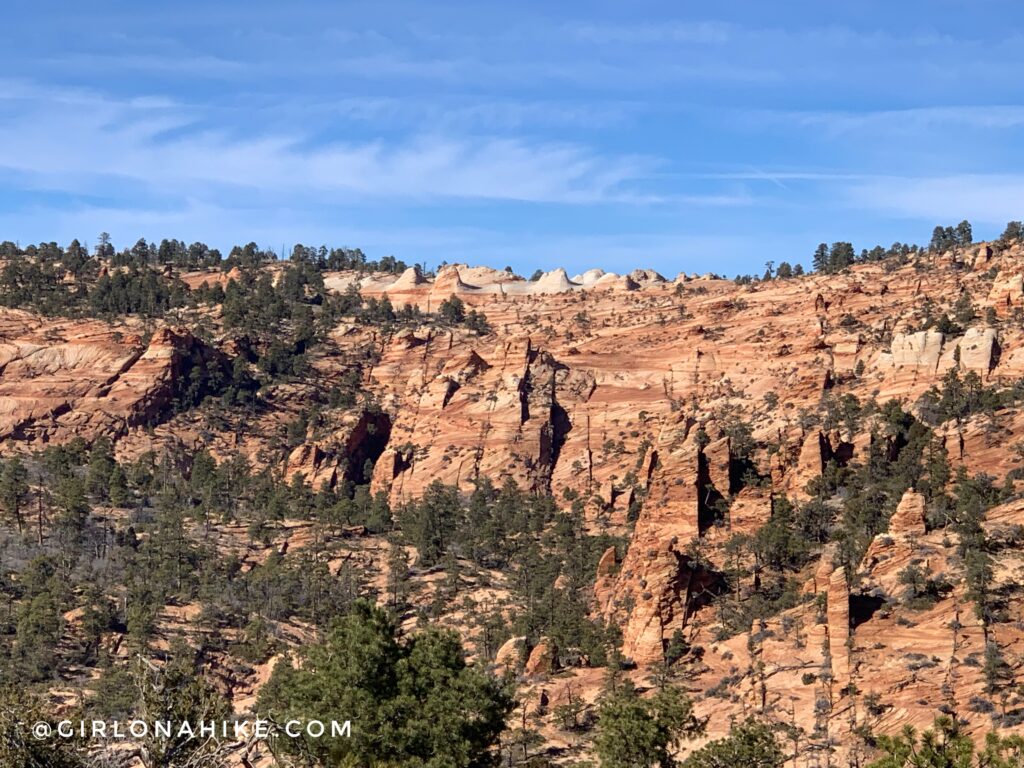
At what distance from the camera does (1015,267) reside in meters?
140

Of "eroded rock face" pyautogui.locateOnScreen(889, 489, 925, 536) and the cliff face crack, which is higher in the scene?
the cliff face crack

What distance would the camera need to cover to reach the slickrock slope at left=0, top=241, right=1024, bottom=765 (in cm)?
7900

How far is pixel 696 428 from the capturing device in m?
126

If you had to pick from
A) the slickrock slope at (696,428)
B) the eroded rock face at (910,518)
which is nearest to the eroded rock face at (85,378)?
the slickrock slope at (696,428)

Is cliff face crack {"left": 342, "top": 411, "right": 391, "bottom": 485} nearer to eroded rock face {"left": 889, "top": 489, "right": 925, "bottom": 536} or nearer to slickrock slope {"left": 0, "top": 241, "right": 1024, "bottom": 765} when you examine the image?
slickrock slope {"left": 0, "top": 241, "right": 1024, "bottom": 765}

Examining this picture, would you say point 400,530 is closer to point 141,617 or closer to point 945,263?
point 141,617

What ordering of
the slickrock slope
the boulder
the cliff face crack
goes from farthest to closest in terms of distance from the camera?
the cliff face crack < the boulder < the slickrock slope

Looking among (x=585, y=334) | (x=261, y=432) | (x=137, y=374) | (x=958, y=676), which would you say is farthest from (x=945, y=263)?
(x=958, y=676)

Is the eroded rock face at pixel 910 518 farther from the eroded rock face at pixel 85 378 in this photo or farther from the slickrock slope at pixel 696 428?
the eroded rock face at pixel 85 378

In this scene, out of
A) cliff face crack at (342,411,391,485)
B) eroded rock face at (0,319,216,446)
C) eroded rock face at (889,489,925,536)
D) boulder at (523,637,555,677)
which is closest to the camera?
boulder at (523,637,555,677)

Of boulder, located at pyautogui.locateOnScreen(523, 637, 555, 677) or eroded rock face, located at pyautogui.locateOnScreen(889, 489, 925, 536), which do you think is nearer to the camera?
boulder, located at pyautogui.locateOnScreen(523, 637, 555, 677)

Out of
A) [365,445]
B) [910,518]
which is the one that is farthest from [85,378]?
[910,518]

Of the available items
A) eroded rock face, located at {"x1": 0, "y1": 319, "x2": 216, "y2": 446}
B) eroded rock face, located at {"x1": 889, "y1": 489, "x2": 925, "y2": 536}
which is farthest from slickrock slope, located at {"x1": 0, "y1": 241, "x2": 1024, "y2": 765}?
eroded rock face, located at {"x1": 0, "y1": 319, "x2": 216, "y2": 446}

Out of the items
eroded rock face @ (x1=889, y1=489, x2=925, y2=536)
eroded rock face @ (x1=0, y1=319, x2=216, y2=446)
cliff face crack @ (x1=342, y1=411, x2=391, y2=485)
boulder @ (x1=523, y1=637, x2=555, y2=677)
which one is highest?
eroded rock face @ (x1=0, y1=319, x2=216, y2=446)
